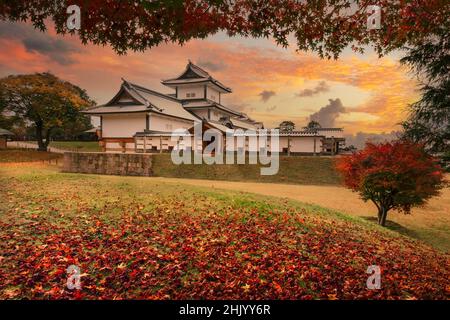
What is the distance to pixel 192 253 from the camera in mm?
4840

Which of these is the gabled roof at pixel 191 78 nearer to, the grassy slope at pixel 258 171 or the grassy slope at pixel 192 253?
the grassy slope at pixel 258 171

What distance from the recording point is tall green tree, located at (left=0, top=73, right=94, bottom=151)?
25.2 metres

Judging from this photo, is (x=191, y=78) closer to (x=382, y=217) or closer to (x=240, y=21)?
(x=382, y=217)

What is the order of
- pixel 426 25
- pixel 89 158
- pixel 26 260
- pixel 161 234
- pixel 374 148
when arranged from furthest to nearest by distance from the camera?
pixel 89 158
pixel 374 148
pixel 161 234
pixel 426 25
pixel 26 260

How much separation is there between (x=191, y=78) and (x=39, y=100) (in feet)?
68.9

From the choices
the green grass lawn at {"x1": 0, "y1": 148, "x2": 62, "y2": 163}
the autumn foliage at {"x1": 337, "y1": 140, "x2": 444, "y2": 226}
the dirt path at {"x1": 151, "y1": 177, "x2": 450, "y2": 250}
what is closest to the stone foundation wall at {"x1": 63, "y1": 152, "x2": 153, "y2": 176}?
the green grass lawn at {"x1": 0, "y1": 148, "x2": 62, "y2": 163}

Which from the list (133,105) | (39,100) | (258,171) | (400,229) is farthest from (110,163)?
(400,229)

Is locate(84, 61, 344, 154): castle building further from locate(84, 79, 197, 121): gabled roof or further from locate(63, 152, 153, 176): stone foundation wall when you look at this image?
locate(63, 152, 153, 176): stone foundation wall

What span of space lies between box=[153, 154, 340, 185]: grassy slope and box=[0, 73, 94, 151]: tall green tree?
1104cm

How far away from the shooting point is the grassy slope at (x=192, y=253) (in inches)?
153

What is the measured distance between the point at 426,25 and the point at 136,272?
6.22m
